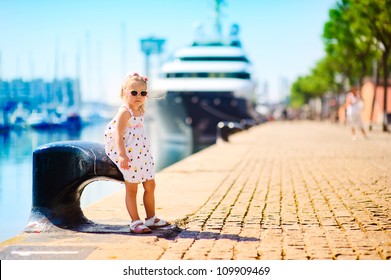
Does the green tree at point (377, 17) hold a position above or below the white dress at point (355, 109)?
above

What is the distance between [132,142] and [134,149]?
0.06m

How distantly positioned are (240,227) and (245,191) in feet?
8.03

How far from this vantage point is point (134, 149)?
15.2 feet

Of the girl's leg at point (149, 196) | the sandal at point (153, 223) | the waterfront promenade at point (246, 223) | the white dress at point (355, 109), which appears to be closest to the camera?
the waterfront promenade at point (246, 223)

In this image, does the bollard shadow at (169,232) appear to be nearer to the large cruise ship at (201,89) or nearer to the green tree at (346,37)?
the green tree at (346,37)

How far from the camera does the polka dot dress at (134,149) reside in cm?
462

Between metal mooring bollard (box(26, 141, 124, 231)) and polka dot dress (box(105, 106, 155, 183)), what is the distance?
91 millimetres

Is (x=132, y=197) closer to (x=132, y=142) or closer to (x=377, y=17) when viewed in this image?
(x=132, y=142)

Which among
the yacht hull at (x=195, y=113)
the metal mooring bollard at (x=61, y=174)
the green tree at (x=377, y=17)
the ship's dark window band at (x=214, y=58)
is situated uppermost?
the green tree at (x=377, y=17)

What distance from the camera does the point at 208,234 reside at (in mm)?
4684

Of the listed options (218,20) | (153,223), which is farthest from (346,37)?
(153,223)

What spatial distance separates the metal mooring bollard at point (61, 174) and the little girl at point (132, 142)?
117 mm

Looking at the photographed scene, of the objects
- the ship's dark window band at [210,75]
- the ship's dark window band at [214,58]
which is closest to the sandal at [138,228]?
the ship's dark window band at [210,75]
